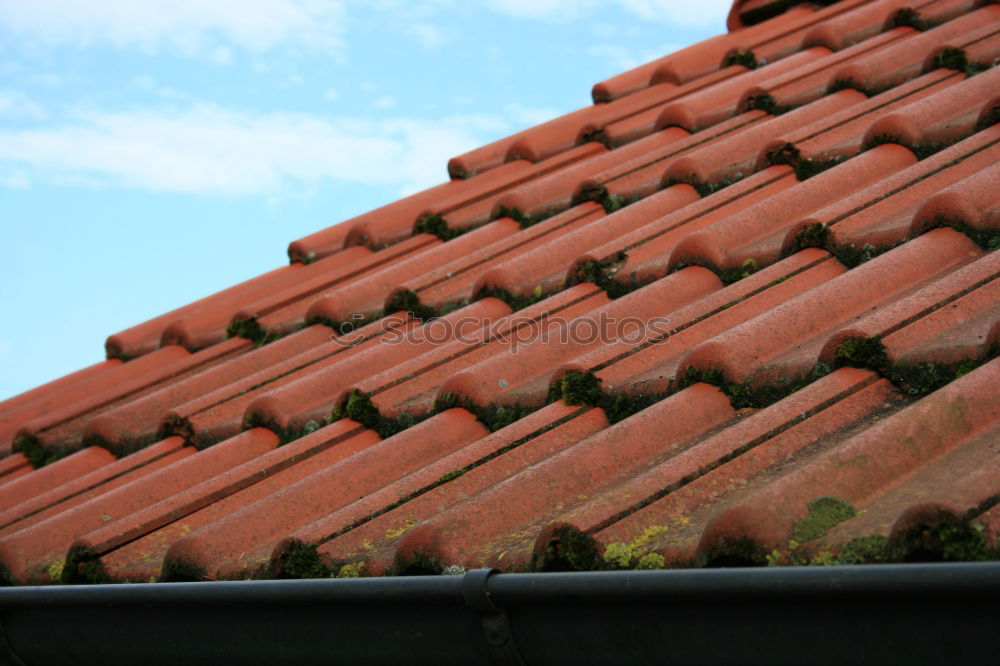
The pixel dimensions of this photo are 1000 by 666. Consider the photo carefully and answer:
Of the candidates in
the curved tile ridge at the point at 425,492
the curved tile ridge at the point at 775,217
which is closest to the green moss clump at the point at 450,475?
the curved tile ridge at the point at 425,492

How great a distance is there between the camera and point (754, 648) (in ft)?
5.19

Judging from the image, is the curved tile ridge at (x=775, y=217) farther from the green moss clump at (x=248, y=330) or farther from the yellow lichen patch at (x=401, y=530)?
the green moss clump at (x=248, y=330)

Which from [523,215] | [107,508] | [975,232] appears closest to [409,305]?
[523,215]

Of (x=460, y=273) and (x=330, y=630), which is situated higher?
(x=460, y=273)

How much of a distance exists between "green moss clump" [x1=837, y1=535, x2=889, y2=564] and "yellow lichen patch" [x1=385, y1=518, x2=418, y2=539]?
0.99m

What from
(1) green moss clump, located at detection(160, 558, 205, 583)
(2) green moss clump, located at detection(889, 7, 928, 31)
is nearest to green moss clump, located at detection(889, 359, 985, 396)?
(1) green moss clump, located at detection(160, 558, 205, 583)

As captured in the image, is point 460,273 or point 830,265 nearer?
point 830,265

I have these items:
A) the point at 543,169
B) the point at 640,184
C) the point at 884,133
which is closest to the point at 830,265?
the point at 884,133

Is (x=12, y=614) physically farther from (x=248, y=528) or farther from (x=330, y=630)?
(x=330, y=630)

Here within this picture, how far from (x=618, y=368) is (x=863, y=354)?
2.20 feet

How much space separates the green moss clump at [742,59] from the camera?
5.19 meters

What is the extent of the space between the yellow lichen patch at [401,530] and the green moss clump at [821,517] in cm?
90

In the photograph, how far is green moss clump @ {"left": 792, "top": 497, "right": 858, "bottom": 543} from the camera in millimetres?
1759

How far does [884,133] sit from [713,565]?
2.05 meters
